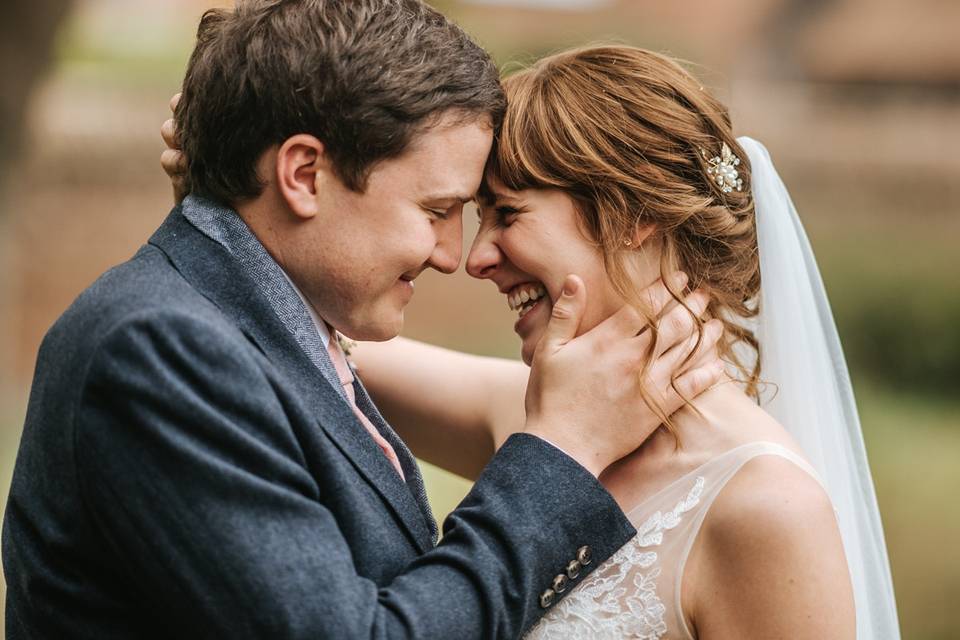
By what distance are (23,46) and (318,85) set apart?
5800 mm

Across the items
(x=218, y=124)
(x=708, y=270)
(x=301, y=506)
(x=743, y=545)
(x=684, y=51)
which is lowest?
(x=743, y=545)

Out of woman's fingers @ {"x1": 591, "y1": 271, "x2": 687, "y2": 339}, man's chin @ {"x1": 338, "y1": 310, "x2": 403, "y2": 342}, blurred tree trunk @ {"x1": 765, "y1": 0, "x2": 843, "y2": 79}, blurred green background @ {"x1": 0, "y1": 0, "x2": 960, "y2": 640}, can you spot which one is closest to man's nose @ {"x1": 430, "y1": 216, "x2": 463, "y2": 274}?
man's chin @ {"x1": 338, "y1": 310, "x2": 403, "y2": 342}

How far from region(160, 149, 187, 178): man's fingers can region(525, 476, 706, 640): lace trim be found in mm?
1388

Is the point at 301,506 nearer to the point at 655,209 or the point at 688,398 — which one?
the point at 688,398

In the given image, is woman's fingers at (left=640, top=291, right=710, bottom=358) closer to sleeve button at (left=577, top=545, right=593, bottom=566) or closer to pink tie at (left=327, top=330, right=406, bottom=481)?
sleeve button at (left=577, top=545, right=593, bottom=566)

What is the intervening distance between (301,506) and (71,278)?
11.9m

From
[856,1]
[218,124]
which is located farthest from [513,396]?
[856,1]

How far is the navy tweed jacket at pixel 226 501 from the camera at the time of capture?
1.89 m

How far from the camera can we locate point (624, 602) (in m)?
2.57

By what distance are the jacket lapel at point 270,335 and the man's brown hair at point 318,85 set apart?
173mm

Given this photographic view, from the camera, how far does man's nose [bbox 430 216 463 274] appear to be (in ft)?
8.37

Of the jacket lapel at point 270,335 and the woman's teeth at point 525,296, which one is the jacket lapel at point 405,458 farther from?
the woman's teeth at point 525,296

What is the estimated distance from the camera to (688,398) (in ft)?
8.61

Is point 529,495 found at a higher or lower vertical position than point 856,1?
lower
